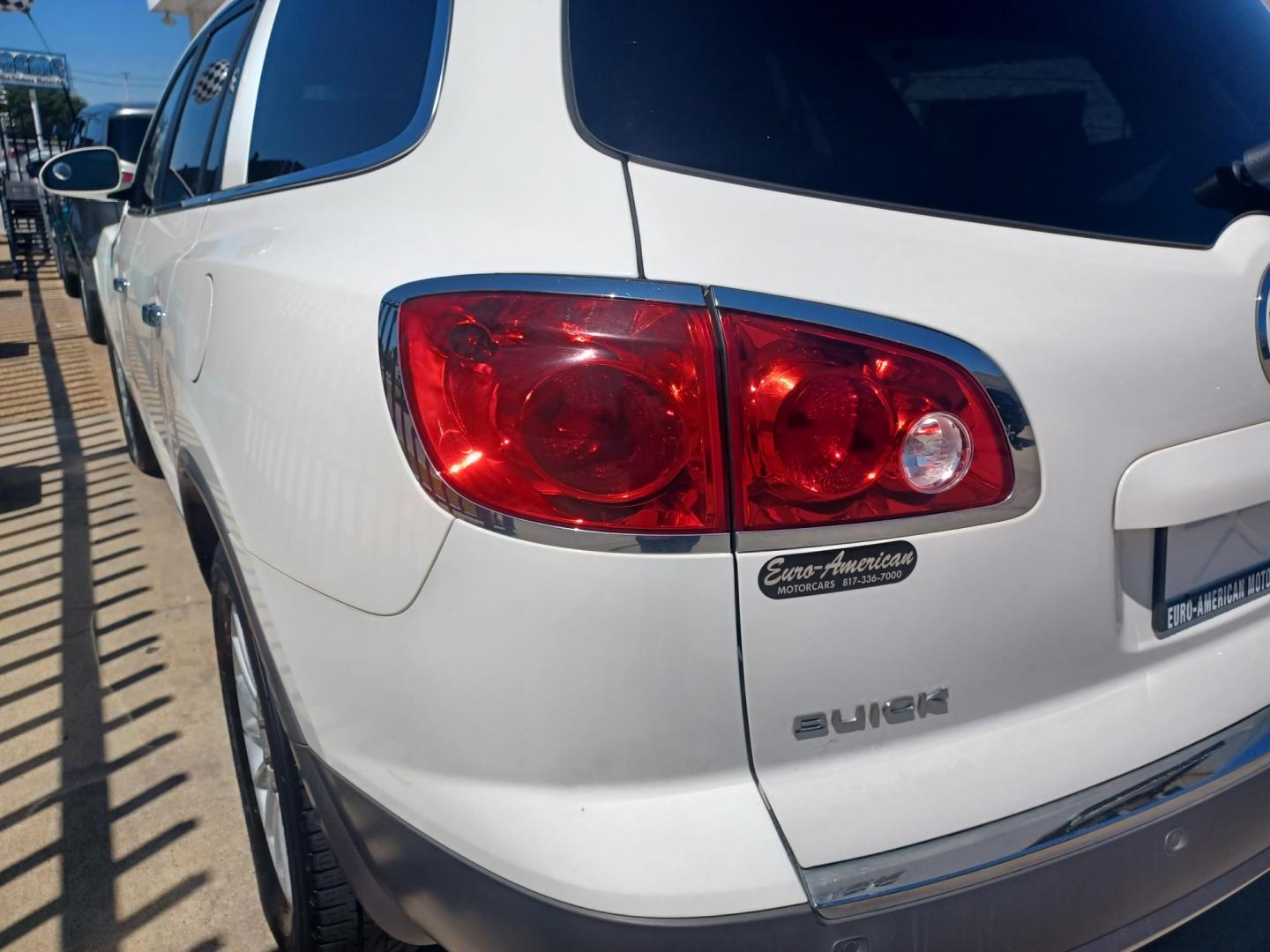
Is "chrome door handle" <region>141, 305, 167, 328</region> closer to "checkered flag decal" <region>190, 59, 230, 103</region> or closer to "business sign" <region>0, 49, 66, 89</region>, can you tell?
"checkered flag decal" <region>190, 59, 230, 103</region>

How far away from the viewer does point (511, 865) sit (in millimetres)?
1212

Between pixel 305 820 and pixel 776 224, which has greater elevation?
pixel 776 224

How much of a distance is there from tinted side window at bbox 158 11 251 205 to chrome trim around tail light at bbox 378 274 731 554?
5.41ft

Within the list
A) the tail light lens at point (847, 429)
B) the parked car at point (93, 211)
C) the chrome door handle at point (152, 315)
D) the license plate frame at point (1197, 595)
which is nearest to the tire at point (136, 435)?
the chrome door handle at point (152, 315)

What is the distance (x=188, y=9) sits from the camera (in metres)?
16.2

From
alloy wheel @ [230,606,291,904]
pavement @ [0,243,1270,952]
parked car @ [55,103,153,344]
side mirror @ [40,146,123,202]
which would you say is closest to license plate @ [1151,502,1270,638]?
pavement @ [0,243,1270,952]

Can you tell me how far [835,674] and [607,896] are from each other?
36 cm

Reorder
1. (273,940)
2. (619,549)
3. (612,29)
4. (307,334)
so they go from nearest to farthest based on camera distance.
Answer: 1. (619,549)
2. (612,29)
3. (307,334)
4. (273,940)

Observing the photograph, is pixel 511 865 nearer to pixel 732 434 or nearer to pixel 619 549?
pixel 619 549

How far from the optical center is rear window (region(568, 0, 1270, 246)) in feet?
4.14

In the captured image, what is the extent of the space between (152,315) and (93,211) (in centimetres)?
569

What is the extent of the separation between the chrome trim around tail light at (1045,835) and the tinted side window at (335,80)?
117 centimetres

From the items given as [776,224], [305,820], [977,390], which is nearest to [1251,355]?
[977,390]

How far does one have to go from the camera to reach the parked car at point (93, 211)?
726 centimetres
